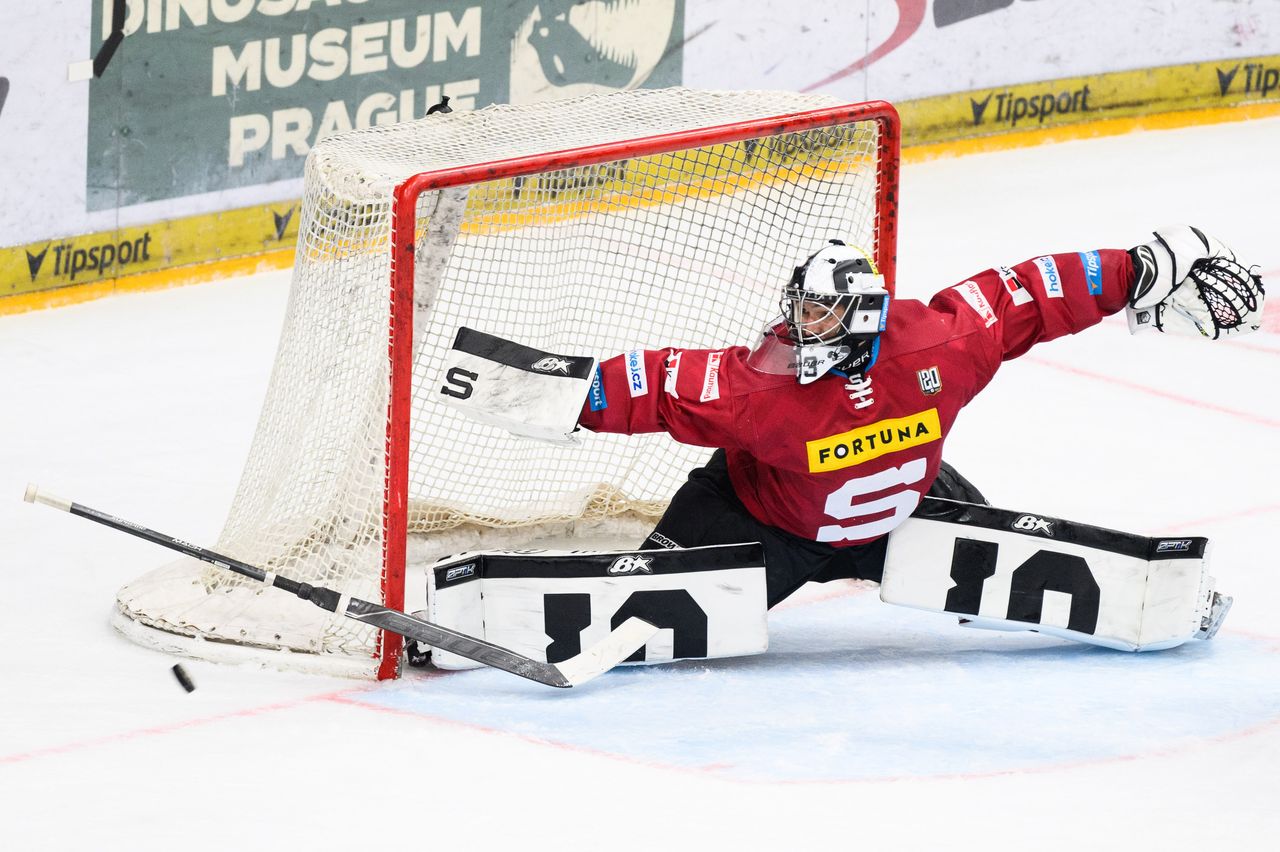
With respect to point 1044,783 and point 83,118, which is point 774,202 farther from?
point 83,118

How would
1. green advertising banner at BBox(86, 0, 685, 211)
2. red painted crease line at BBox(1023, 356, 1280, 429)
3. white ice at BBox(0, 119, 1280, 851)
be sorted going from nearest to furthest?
white ice at BBox(0, 119, 1280, 851), red painted crease line at BBox(1023, 356, 1280, 429), green advertising banner at BBox(86, 0, 685, 211)

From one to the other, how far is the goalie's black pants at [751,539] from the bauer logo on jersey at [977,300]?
15.4 inches

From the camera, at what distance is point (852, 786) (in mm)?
3568

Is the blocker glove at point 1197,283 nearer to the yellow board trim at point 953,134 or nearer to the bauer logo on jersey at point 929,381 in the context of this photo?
the bauer logo on jersey at point 929,381

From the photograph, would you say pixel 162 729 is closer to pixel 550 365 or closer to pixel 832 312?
pixel 550 365

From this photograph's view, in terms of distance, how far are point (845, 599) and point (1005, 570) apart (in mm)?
529

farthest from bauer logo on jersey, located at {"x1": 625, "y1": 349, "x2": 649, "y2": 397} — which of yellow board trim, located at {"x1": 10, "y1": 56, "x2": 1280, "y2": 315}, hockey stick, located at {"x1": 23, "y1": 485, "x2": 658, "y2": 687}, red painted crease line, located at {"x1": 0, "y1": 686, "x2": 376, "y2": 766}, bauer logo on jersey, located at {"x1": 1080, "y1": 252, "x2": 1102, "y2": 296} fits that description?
yellow board trim, located at {"x1": 10, "y1": 56, "x2": 1280, "y2": 315}

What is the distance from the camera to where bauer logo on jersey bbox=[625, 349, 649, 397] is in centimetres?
392

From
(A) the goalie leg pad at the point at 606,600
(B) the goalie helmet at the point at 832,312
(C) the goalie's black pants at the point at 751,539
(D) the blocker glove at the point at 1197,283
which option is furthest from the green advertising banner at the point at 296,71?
(D) the blocker glove at the point at 1197,283

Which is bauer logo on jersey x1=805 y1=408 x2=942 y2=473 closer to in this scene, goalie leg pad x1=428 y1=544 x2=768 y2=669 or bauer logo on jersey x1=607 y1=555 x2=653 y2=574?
goalie leg pad x1=428 y1=544 x2=768 y2=669

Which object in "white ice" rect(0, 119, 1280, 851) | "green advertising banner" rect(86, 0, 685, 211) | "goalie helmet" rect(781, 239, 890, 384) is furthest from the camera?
"green advertising banner" rect(86, 0, 685, 211)

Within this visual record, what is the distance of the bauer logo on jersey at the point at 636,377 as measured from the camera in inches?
154

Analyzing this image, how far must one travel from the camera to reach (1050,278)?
4164mm

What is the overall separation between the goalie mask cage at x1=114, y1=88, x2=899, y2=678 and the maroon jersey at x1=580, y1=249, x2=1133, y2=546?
0.47 metres
